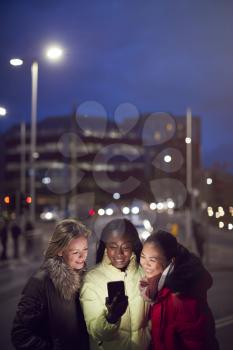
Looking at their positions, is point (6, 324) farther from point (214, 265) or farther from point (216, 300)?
point (214, 265)

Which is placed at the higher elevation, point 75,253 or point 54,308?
point 75,253

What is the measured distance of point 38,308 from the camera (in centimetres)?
340

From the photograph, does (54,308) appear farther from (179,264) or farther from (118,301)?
(179,264)

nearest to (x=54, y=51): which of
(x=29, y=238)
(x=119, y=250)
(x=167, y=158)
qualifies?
(x=167, y=158)

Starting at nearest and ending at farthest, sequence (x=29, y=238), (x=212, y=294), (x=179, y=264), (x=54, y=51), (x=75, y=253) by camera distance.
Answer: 1. (x=179, y=264)
2. (x=75, y=253)
3. (x=212, y=294)
4. (x=54, y=51)
5. (x=29, y=238)

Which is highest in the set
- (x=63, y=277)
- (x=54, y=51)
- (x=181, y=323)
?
(x=54, y=51)

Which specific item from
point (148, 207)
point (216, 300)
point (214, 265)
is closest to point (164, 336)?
point (148, 207)

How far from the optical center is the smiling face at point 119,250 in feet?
11.5

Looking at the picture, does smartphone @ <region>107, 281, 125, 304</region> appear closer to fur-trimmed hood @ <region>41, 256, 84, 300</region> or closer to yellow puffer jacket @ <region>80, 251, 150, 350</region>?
yellow puffer jacket @ <region>80, 251, 150, 350</region>

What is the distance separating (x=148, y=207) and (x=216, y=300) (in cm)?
314

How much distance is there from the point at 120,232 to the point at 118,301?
1.50 feet

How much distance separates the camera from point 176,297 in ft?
11.0

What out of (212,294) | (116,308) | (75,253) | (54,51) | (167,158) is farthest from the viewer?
(54,51)

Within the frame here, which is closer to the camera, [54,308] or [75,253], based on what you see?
[54,308]
